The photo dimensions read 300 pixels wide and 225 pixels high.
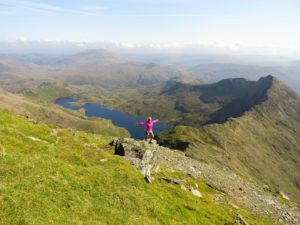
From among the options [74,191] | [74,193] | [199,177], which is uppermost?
[74,193]

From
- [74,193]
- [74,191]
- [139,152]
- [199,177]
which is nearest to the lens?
[74,193]

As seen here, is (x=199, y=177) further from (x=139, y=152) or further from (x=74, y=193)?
(x=74, y=193)

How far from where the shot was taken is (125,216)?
75.4ft

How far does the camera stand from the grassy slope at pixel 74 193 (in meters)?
18.9

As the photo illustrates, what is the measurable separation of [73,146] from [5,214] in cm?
2247

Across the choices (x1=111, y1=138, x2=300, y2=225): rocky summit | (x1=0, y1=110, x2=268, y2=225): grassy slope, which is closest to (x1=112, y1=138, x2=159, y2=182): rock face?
(x1=111, y1=138, x2=300, y2=225): rocky summit

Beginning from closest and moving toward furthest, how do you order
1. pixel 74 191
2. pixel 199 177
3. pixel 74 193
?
pixel 74 193 < pixel 74 191 < pixel 199 177

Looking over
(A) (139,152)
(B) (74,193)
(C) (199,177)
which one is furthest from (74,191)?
(C) (199,177)

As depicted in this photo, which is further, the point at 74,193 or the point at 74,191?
the point at 74,191

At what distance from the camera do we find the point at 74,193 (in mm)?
22672

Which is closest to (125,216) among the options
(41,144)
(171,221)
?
(171,221)

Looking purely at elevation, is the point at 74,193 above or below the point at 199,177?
above

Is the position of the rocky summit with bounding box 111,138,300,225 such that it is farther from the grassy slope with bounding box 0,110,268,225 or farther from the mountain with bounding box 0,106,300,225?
the grassy slope with bounding box 0,110,268,225

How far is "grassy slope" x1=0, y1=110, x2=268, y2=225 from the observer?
61.9ft
